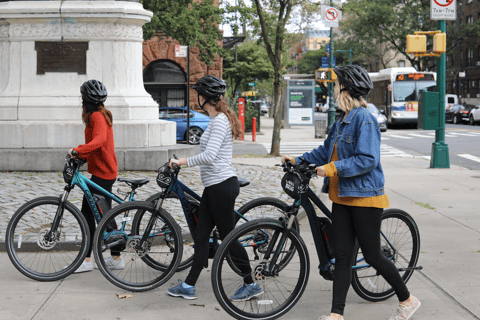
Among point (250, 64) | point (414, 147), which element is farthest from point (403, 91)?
point (250, 64)

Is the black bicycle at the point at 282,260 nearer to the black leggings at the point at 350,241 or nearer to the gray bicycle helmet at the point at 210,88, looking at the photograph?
the black leggings at the point at 350,241

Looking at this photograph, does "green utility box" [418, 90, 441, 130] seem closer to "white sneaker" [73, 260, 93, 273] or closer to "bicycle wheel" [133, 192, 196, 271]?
"bicycle wheel" [133, 192, 196, 271]

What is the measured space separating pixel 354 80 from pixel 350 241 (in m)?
1.05

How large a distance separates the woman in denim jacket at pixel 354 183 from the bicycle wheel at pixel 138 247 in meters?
1.38

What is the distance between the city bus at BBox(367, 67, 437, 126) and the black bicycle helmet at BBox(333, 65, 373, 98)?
3040 centimetres

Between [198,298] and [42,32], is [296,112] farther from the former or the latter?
[198,298]

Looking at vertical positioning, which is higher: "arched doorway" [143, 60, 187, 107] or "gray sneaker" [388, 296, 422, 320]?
"arched doorway" [143, 60, 187, 107]

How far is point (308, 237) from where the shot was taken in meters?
6.92

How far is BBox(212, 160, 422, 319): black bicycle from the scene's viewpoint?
4.11 metres

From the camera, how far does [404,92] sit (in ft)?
112

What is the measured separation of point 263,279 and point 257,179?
6.58 m

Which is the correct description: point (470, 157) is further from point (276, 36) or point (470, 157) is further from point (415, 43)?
point (276, 36)

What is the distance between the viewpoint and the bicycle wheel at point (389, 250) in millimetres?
4566

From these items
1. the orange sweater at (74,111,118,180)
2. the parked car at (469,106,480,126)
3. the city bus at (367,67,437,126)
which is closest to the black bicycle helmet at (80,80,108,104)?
the orange sweater at (74,111,118,180)
